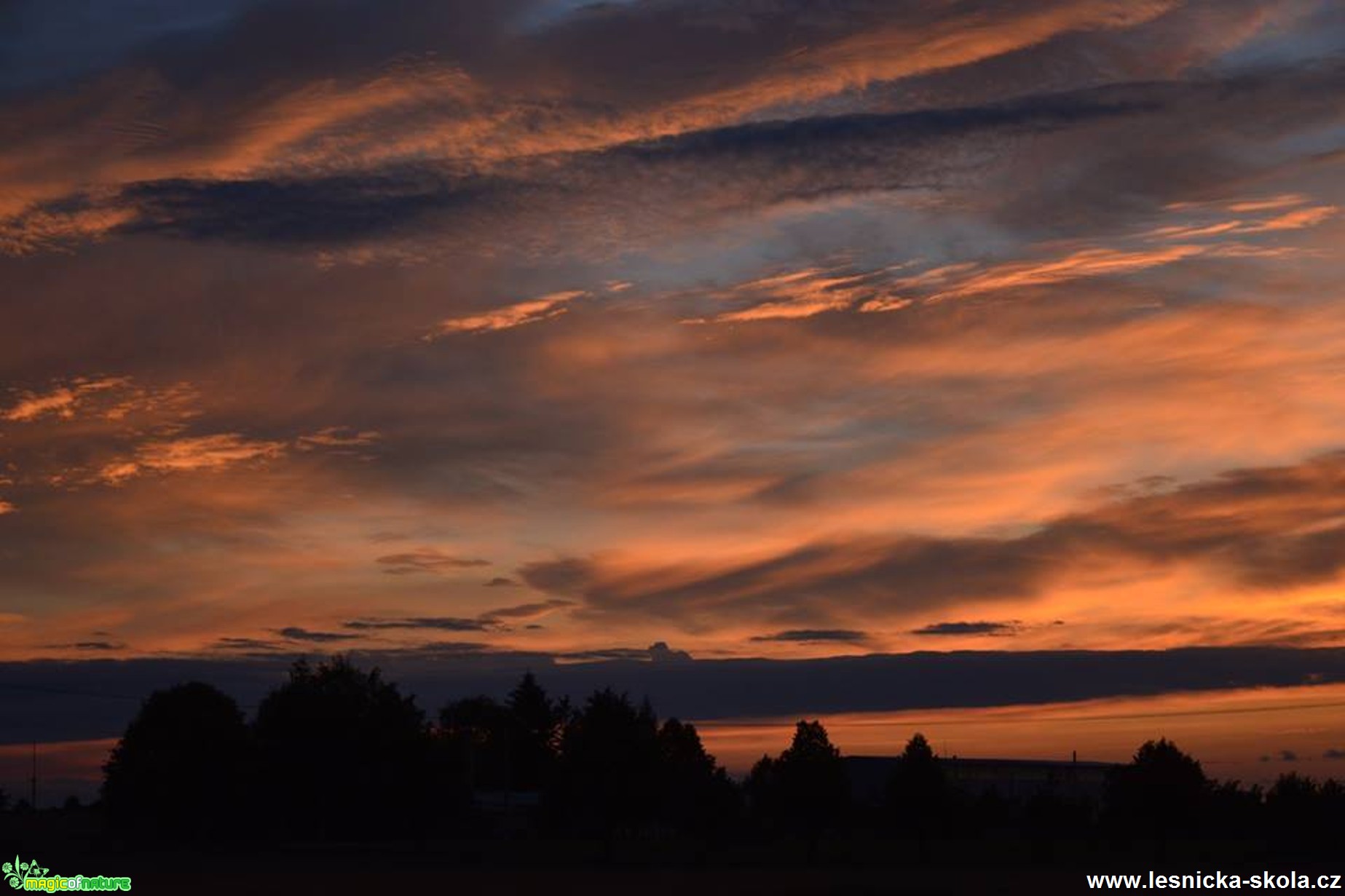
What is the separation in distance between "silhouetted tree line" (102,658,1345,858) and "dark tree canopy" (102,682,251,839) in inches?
5.1

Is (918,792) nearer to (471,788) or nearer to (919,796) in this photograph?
(919,796)

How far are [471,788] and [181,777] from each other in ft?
78.5

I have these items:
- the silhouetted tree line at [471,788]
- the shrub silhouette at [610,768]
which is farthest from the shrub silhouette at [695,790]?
the shrub silhouette at [610,768]

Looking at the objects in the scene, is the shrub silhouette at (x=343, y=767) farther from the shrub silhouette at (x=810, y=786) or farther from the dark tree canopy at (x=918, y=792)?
the dark tree canopy at (x=918, y=792)

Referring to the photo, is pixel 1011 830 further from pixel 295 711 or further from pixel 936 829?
pixel 295 711

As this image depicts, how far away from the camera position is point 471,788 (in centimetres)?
13138

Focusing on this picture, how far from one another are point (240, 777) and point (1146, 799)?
69.6 m

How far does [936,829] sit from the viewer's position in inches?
4301

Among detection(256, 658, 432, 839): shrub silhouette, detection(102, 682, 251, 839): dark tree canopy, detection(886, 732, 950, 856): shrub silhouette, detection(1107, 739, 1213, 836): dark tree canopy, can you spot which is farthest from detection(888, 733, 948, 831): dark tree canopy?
detection(102, 682, 251, 839): dark tree canopy

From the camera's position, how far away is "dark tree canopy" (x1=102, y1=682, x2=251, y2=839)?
12144 cm

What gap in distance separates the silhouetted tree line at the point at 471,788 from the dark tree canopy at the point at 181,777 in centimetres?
13

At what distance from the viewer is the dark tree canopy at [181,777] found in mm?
121438

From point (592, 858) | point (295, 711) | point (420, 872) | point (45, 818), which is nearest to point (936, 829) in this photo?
point (592, 858)

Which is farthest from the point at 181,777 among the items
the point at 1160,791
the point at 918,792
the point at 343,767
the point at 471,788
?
the point at 1160,791
